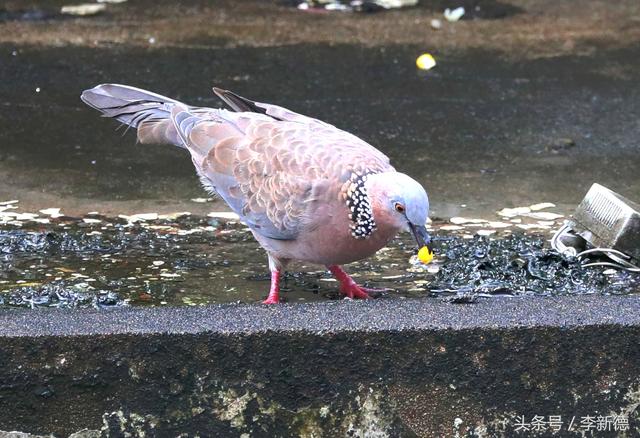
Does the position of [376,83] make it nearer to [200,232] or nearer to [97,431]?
[200,232]

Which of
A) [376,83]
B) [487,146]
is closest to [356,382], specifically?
[487,146]

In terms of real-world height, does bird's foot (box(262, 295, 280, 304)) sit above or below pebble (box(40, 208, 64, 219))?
above

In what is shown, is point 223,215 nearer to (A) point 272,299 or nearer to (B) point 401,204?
(A) point 272,299

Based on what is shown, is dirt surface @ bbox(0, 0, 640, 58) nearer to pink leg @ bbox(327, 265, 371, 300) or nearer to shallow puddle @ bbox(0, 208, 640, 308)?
shallow puddle @ bbox(0, 208, 640, 308)

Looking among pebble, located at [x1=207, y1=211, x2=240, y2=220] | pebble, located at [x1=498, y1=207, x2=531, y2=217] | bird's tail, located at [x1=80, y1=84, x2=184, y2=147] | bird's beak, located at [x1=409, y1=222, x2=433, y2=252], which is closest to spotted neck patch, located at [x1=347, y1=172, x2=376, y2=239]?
bird's beak, located at [x1=409, y1=222, x2=433, y2=252]

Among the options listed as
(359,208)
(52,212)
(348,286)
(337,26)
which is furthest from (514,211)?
(337,26)

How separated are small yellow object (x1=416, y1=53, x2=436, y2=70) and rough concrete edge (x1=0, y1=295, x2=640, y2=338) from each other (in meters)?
3.88

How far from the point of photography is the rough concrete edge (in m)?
3.34

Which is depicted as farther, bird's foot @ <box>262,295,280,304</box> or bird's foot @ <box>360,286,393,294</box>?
bird's foot @ <box>360,286,393,294</box>

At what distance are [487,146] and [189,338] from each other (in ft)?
9.98

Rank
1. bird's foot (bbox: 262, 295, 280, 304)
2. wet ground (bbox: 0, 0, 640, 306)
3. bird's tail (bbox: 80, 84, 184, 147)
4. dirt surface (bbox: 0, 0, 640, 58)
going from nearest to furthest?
bird's foot (bbox: 262, 295, 280, 304)
wet ground (bbox: 0, 0, 640, 306)
bird's tail (bbox: 80, 84, 184, 147)
dirt surface (bbox: 0, 0, 640, 58)

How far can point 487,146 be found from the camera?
19.6ft

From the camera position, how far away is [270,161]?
401 cm

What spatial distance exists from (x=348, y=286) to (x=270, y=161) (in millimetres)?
558
